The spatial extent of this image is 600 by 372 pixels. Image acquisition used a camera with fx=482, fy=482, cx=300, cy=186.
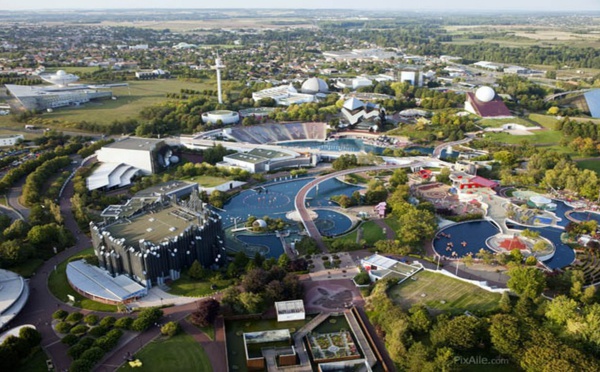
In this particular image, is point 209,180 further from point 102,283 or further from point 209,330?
point 209,330

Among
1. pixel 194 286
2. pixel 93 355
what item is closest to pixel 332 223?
pixel 194 286

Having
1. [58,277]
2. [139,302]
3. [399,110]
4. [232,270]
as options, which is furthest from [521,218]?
[399,110]

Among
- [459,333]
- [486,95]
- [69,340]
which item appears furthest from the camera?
[486,95]

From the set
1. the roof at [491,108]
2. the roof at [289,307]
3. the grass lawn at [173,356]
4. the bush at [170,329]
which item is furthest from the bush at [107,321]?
the roof at [491,108]

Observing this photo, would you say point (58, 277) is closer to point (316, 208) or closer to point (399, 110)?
point (316, 208)

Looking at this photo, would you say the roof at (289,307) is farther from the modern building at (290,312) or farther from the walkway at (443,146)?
the walkway at (443,146)

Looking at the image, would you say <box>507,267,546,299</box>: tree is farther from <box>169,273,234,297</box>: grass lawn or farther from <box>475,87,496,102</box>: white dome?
<box>475,87,496,102</box>: white dome

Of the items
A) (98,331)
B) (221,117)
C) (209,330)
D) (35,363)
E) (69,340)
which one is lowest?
(209,330)
